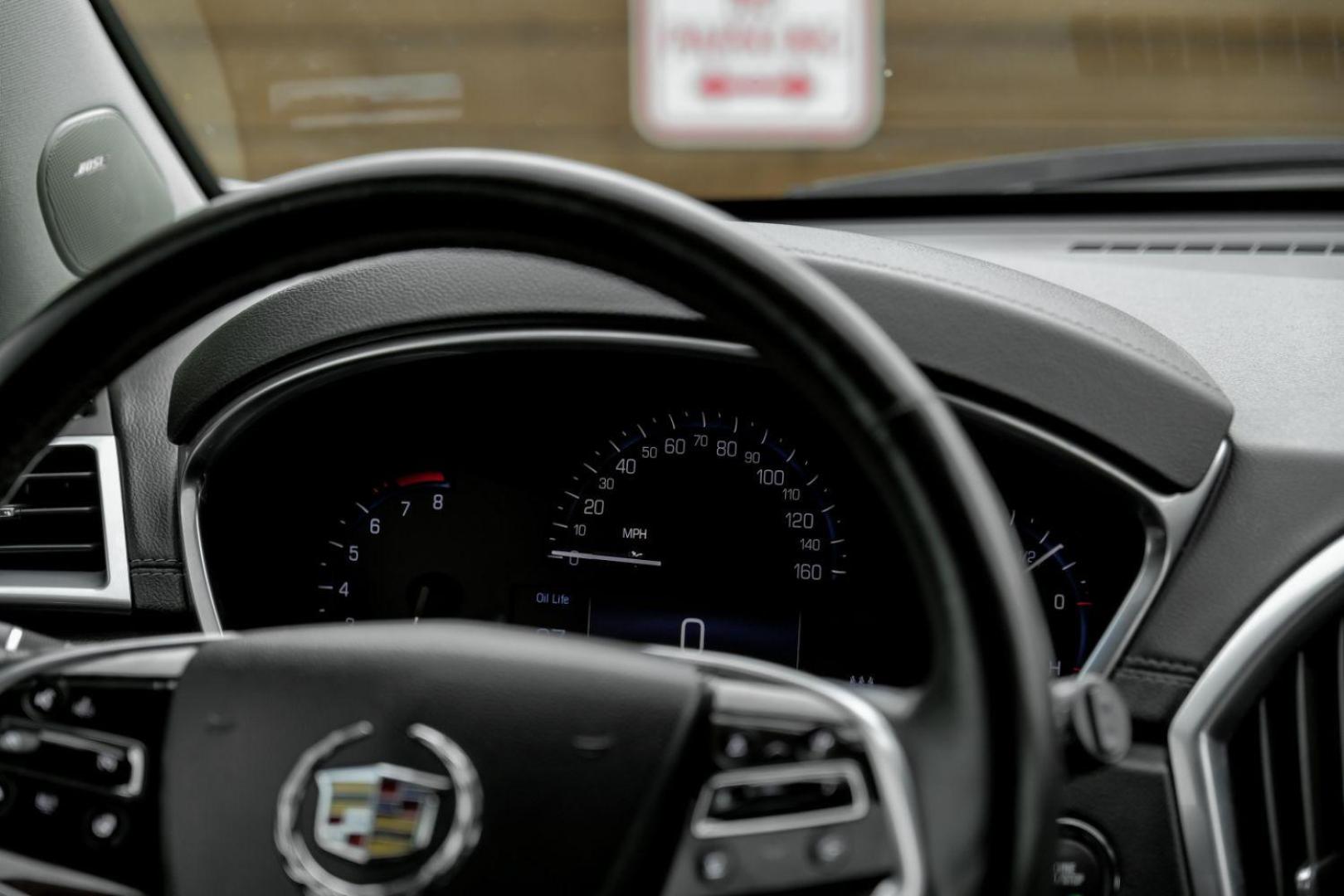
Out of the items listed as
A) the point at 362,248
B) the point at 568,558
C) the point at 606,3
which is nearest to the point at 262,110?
the point at 606,3

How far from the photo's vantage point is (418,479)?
1812mm

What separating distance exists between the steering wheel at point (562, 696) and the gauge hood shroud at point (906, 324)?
1.72ft

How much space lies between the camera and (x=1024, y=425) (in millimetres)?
1490

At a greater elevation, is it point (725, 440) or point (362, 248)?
point (362, 248)

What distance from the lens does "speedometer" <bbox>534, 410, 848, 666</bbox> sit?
5.62ft

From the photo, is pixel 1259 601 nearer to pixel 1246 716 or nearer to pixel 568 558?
pixel 1246 716

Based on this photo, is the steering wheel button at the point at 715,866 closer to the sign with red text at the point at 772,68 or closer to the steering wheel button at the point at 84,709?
the steering wheel button at the point at 84,709

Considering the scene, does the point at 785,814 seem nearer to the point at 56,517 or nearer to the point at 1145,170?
the point at 56,517

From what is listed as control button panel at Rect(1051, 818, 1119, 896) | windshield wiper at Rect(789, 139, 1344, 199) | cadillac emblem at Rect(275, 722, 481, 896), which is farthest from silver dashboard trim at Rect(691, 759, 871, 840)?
windshield wiper at Rect(789, 139, 1344, 199)

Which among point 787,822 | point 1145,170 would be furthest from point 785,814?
point 1145,170

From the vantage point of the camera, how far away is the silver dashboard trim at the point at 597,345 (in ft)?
4.85

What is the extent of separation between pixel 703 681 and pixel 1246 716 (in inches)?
26.8

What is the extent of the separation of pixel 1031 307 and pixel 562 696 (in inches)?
28.0

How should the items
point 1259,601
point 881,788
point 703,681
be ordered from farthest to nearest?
point 1259,601
point 703,681
point 881,788
